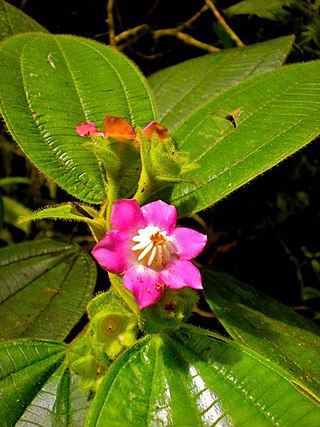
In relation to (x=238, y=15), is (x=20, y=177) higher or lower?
lower

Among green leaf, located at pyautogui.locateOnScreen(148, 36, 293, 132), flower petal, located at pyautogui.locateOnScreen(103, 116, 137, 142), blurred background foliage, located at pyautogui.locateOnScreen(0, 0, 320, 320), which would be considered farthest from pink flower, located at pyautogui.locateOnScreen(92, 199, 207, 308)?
blurred background foliage, located at pyautogui.locateOnScreen(0, 0, 320, 320)

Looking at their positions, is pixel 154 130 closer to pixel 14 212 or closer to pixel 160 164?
pixel 160 164

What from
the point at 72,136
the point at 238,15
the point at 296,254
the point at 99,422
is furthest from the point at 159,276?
the point at 238,15

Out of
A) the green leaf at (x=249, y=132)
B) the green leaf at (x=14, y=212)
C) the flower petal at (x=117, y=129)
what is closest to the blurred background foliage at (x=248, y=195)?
the green leaf at (x=14, y=212)

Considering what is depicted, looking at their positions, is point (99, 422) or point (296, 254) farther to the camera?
point (296, 254)

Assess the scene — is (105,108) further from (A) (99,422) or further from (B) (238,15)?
(B) (238,15)

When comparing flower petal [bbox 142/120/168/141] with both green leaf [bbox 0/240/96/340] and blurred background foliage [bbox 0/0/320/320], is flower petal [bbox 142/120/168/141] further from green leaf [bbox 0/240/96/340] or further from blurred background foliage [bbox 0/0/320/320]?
blurred background foliage [bbox 0/0/320/320]
